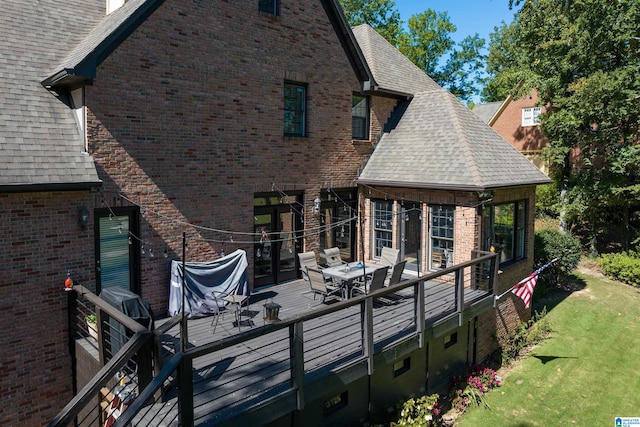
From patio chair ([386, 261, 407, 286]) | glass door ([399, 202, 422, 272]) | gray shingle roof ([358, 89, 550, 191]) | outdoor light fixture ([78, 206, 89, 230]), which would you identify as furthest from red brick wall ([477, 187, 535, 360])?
outdoor light fixture ([78, 206, 89, 230])

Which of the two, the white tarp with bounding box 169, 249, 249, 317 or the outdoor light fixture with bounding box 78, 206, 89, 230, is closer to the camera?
the outdoor light fixture with bounding box 78, 206, 89, 230

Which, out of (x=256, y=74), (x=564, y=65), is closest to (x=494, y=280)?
(x=256, y=74)

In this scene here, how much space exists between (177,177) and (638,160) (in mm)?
17732

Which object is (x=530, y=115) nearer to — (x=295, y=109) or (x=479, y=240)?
(x=479, y=240)

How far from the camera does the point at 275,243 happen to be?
1242 cm

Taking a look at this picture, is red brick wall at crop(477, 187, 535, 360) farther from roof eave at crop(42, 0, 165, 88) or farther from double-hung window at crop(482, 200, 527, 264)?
roof eave at crop(42, 0, 165, 88)

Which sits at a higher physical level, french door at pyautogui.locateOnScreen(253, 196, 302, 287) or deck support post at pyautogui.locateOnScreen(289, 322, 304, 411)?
french door at pyautogui.locateOnScreen(253, 196, 302, 287)

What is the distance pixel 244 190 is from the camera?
11.4 m

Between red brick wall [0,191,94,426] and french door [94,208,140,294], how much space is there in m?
0.44

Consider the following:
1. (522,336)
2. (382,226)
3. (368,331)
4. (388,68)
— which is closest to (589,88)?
(388,68)

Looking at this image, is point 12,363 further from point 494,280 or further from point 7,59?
point 494,280

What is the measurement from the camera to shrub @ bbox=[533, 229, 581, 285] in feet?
60.8

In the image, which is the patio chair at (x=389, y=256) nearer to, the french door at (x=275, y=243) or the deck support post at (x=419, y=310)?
the french door at (x=275, y=243)

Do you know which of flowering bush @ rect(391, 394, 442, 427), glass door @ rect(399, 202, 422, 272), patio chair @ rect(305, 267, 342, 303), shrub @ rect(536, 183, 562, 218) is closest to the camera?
flowering bush @ rect(391, 394, 442, 427)
